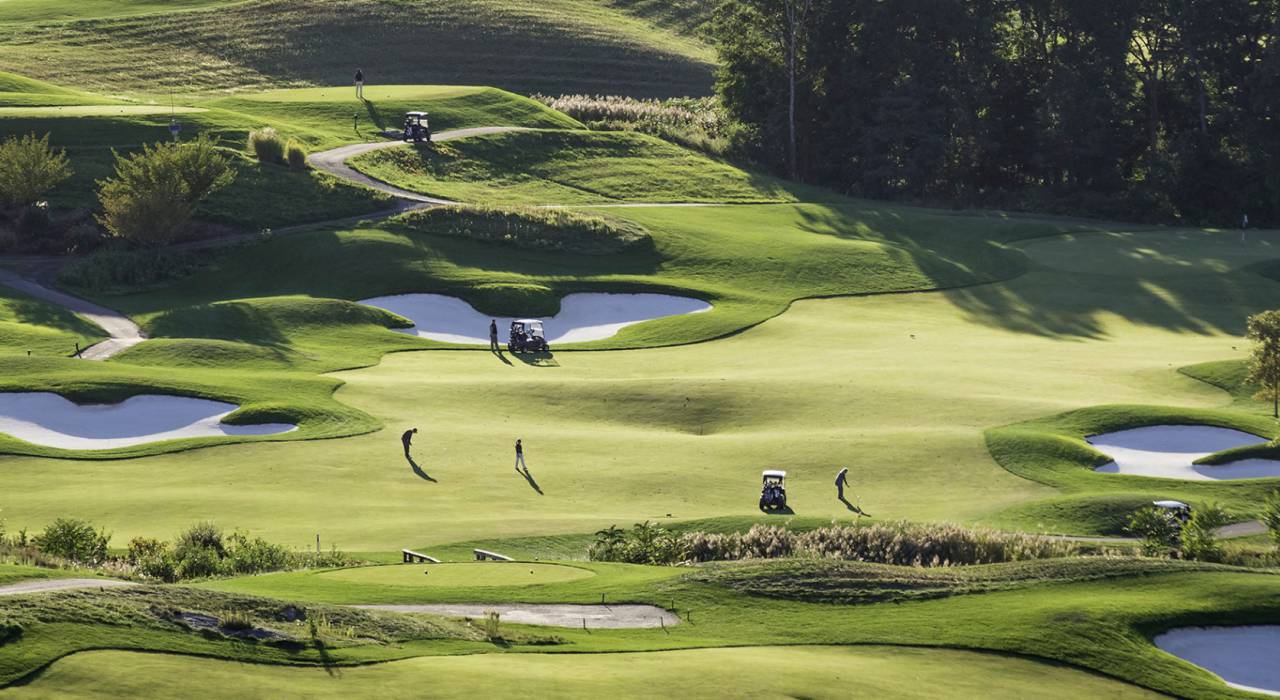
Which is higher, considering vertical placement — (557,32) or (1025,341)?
(557,32)

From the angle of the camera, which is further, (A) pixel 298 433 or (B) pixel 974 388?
(B) pixel 974 388

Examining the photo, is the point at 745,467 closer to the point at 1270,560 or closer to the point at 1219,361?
the point at 1270,560

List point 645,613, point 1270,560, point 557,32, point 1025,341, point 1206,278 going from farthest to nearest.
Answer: point 557,32
point 1206,278
point 1025,341
point 1270,560
point 645,613

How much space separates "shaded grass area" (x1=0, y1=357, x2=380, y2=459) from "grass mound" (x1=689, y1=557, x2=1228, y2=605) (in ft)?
75.6

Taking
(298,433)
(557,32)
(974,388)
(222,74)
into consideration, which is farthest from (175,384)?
(557,32)

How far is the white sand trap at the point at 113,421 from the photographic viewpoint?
50.0m

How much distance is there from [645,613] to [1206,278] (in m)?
64.8

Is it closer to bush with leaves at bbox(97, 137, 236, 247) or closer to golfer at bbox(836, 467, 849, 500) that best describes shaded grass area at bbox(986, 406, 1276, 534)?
golfer at bbox(836, 467, 849, 500)

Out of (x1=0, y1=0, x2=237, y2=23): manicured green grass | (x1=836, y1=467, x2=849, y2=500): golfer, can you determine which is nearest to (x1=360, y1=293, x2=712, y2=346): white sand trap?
(x1=836, y1=467, x2=849, y2=500): golfer

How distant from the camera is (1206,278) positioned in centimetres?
8506

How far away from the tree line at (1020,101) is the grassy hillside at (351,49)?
81.8 feet

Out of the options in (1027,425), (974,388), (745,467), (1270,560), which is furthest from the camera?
(974,388)

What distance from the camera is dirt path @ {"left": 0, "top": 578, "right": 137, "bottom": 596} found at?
82.4ft

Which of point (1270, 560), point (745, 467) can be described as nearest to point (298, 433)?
point (745, 467)
